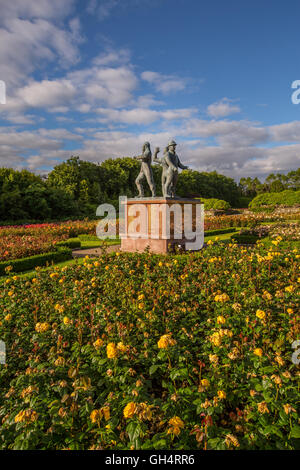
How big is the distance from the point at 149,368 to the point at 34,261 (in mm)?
6584

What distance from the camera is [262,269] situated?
14.8 feet

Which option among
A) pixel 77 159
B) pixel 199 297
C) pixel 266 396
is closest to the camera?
pixel 266 396

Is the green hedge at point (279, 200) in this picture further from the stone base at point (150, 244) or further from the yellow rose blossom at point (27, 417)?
the yellow rose blossom at point (27, 417)

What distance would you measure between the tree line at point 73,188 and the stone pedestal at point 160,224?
660 inches

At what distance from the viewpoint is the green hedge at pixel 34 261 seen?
23.6 feet

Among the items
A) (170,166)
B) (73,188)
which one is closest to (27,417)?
(170,166)

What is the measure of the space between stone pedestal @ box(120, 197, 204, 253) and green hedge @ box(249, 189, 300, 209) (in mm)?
24640

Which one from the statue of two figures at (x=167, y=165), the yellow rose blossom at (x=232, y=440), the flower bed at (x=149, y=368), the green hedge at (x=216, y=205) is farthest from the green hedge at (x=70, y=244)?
the green hedge at (x=216, y=205)

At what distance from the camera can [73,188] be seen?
97.6 feet

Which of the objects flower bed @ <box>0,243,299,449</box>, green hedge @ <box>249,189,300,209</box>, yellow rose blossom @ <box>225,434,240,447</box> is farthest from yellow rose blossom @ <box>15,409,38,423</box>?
green hedge @ <box>249,189,300,209</box>

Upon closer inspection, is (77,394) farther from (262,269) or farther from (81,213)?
(81,213)

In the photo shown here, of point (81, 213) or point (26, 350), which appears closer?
point (26, 350)
